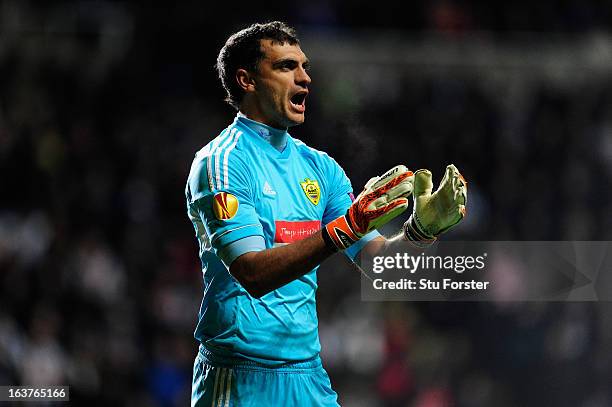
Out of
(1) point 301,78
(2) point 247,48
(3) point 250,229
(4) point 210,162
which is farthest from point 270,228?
(2) point 247,48

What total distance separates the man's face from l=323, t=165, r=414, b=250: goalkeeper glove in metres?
0.59

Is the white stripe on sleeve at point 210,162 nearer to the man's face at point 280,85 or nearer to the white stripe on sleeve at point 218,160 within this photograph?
the white stripe on sleeve at point 218,160

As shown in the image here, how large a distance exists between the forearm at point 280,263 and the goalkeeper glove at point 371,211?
45 millimetres

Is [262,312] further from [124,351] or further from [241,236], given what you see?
[124,351]

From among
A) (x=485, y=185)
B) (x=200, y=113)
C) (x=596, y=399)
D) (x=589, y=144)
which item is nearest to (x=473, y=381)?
(x=596, y=399)

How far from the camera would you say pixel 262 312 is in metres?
3.23

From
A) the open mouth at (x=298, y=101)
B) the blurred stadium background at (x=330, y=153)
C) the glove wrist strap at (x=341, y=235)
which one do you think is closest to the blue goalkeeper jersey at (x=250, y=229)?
the open mouth at (x=298, y=101)

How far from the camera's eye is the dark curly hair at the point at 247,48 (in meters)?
3.52

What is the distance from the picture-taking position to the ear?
351 cm

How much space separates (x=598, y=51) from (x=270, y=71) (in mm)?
6556

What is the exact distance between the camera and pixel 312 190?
3443mm

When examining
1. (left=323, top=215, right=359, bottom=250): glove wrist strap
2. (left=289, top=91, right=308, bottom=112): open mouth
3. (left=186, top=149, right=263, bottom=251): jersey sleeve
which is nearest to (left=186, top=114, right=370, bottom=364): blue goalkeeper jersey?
(left=186, top=149, right=263, bottom=251): jersey sleeve

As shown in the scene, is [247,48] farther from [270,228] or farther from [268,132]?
[270,228]

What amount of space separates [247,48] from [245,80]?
12 cm
